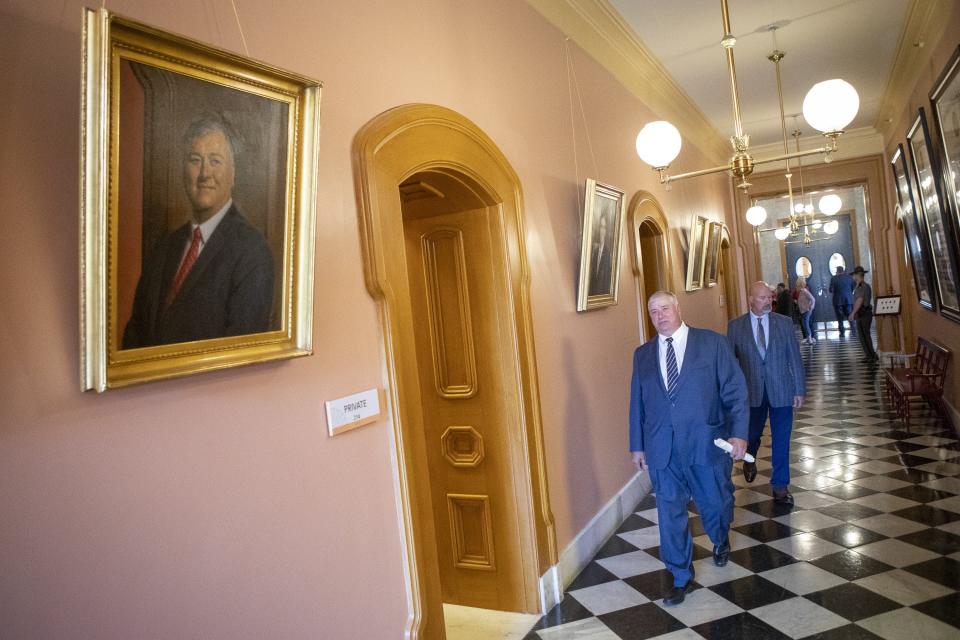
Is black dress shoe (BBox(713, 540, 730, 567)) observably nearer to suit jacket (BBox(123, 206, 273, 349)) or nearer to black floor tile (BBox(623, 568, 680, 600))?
black floor tile (BBox(623, 568, 680, 600))

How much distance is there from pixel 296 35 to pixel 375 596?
2391 millimetres

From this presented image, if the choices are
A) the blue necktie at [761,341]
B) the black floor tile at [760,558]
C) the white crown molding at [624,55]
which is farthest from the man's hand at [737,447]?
the white crown molding at [624,55]

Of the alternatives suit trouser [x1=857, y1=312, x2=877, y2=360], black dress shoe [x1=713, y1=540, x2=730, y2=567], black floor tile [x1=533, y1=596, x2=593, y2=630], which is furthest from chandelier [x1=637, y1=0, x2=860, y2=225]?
suit trouser [x1=857, y1=312, x2=877, y2=360]

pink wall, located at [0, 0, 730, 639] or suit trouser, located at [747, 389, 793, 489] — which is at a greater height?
pink wall, located at [0, 0, 730, 639]

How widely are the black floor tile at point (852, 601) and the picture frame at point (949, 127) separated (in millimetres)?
3928

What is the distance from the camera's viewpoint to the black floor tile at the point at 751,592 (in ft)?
14.3

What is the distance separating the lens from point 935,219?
779 centimetres

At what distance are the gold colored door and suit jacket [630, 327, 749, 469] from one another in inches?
36.7

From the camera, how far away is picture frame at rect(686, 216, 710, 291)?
9805 millimetres

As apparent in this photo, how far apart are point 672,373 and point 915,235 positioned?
7.34m

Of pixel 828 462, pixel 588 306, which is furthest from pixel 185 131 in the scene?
pixel 828 462

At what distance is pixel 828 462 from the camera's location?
743 centimetres

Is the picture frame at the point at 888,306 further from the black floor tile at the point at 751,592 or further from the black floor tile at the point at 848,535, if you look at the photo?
the black floor tile at the point at 751,592

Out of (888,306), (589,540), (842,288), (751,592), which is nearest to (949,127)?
(751,592)
